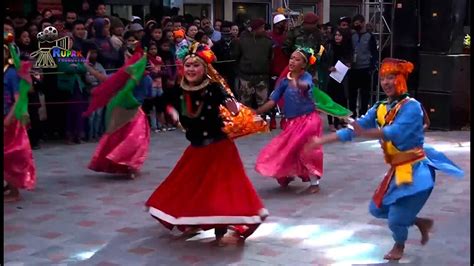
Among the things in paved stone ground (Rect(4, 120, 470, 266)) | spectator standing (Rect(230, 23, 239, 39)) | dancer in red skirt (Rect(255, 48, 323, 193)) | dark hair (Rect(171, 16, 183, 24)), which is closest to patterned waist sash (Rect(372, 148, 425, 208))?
paved stone ground (Rect(4, 120, 470, 266))

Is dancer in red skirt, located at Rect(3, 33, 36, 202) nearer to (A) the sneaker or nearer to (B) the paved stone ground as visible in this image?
(B) the paved stone ground

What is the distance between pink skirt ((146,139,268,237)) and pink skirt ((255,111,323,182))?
1595 millimetres

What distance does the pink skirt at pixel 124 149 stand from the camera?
7.78 meters

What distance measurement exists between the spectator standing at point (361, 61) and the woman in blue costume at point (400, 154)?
261 inches

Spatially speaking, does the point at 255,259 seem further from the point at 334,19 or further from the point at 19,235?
the point at 334,19

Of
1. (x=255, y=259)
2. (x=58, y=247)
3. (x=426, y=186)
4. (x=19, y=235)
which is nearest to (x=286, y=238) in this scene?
(x=255, y=259)

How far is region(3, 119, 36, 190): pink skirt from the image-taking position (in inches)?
262

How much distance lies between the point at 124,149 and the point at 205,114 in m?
2.52

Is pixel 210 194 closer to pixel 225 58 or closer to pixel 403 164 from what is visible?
pixel 403 164

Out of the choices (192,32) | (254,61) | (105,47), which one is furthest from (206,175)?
(192,32)

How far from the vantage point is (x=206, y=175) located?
544 centimetres

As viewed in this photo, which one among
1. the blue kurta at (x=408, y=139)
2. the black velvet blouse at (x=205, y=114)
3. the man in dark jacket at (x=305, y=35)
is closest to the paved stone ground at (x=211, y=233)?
the blue kurta at (x=408, y=139)

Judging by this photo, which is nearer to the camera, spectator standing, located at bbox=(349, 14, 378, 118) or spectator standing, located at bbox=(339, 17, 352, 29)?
spectator standing, located at bbox=(349, 14, 378, 118)

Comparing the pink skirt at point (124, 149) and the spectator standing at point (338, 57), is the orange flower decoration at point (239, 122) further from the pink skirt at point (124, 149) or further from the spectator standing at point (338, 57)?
the spectator standing at point (338, 57)
